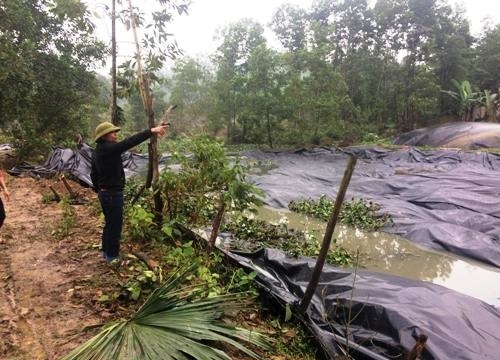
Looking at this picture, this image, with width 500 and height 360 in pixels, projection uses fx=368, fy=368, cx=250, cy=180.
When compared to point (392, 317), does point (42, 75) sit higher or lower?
higher

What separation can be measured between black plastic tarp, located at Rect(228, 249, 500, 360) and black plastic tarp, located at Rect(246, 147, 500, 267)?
2.32 metres

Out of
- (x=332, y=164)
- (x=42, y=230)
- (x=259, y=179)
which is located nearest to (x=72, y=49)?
(x=259, y=179)

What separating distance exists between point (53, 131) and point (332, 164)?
27.4ft

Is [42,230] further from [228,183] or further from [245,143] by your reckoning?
[245,143]

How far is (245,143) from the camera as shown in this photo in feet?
58.9

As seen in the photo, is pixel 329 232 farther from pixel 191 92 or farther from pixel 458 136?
pixel 191 92

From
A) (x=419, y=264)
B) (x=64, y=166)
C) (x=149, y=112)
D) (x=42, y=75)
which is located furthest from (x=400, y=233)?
(x=42, y=75)

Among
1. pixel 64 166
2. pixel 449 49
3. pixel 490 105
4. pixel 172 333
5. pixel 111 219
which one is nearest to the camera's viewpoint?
pixel 172 333

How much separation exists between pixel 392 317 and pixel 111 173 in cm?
271

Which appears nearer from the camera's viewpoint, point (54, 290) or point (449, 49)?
point (54, 290)

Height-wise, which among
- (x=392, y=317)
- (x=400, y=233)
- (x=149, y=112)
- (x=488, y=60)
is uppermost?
(x=488, y=60)

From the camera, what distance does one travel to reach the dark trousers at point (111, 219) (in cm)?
346

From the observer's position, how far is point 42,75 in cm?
952

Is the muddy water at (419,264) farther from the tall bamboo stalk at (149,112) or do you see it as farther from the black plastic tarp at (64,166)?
the black plastic tarp at (64,166)
